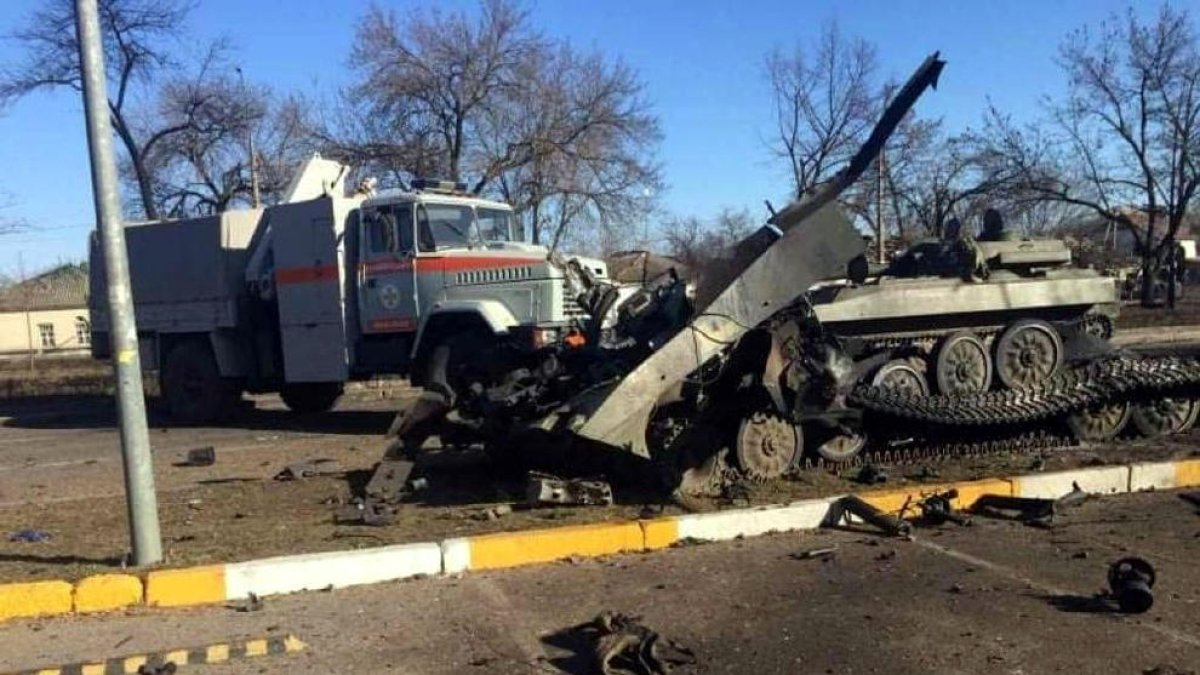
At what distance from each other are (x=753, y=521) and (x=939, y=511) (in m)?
1.31

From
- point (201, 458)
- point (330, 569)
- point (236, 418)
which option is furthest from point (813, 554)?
point (236, 418)

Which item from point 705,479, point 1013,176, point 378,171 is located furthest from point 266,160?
point 705,479

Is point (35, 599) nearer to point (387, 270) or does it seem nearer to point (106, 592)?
point (106, 592)

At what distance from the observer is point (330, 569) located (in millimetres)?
6180

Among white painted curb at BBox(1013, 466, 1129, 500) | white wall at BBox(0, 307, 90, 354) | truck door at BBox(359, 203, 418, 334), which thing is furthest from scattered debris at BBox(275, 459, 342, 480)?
white wall at BBox(0, 307, 90, 354)

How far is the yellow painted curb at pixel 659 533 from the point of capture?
693cm

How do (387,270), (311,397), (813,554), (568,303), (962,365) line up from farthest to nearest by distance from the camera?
1. (311,397)
2. (387,270)
3. (568,303)
4. (962,365)
5. (813,554)

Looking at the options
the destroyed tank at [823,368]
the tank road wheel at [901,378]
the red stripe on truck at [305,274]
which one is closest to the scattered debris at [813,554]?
the destroyed tank at [823,368]

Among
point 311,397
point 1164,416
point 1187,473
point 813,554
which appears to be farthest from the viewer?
point 311,397

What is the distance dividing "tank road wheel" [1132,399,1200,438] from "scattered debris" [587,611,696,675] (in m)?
7.16

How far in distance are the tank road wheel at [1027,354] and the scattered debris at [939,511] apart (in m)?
2.92

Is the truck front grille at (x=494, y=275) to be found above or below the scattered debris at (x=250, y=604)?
above

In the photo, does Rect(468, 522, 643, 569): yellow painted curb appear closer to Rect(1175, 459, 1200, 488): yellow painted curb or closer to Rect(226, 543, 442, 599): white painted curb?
Rect(226, 543, 442, 599): white painted curb

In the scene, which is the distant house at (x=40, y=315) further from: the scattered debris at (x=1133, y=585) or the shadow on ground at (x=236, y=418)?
the scattered debris at (x=1133, y=585)
